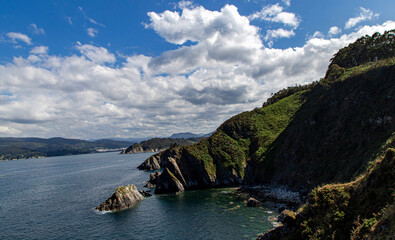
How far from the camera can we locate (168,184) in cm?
8706

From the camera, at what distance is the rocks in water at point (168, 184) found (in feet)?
284

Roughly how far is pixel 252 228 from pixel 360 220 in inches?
1045

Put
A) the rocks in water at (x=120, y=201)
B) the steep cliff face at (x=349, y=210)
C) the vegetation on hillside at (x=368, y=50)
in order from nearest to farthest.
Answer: the steep cliff face at (x=349, y=210) → the rocks in water at (x=120, y=201) → the vegetation on hillside at (x=368, y=50)

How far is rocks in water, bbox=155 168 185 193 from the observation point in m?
86.5

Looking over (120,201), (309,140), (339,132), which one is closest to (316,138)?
(309,140)

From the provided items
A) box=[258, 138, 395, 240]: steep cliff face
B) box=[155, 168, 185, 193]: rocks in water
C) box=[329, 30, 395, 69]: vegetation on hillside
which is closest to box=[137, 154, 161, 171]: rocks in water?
box=[155, 168, 185, 193]: rocks in water

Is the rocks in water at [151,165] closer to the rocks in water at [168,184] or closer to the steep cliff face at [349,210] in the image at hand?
the rocks in water at [168,184]

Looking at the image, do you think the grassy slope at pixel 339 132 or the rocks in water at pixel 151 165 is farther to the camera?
the rocks in water at pixel 151 165

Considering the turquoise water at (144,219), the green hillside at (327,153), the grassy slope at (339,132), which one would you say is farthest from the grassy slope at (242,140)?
the turquoise water at (144,219)

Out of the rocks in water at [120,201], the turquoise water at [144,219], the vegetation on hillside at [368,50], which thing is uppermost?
the vegetation on hillside at [368,50]

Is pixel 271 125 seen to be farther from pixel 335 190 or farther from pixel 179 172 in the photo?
pixel 335 190

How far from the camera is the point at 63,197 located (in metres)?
85.8

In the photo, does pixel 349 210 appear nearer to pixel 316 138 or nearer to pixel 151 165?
pixel 316 138

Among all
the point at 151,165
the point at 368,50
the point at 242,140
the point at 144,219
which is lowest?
the point at 144,219
